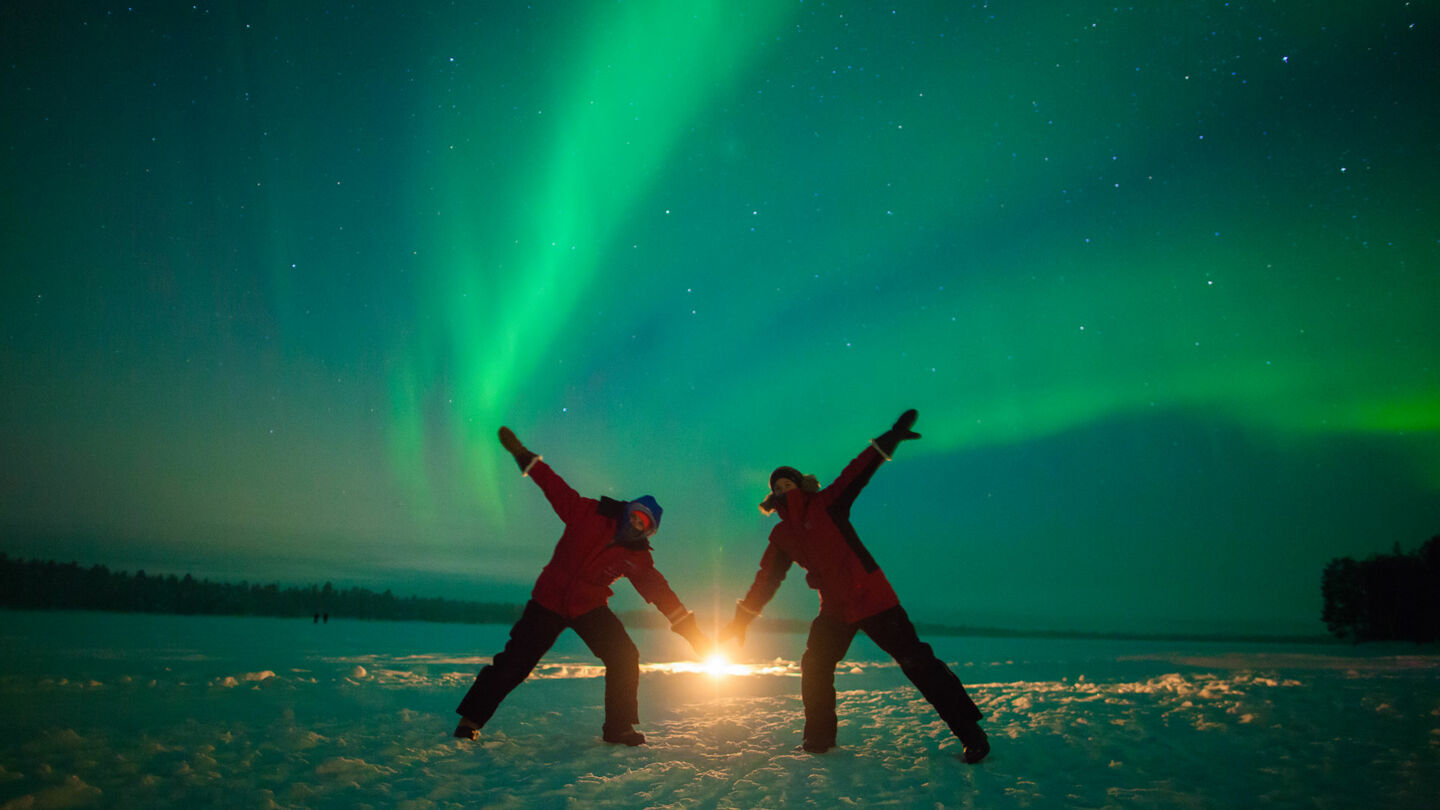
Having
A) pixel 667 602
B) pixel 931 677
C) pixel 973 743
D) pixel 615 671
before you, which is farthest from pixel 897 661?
pixel 615 671

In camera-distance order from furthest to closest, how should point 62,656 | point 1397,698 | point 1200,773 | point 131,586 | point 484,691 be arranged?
point 131,586, point 62,656, point 1397,698, point 484,691, point 1200,773

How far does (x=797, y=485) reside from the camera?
5832 millimetres

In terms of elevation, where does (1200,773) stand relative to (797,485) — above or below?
below

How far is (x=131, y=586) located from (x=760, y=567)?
13330 cm

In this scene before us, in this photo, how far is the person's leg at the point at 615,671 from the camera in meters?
5.50

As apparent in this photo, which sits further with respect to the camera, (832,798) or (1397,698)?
(1397,698)

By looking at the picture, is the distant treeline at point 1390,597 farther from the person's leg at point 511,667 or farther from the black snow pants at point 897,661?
the person's leg at point 511,667

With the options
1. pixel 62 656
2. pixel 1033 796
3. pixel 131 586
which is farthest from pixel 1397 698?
pixel 131 586

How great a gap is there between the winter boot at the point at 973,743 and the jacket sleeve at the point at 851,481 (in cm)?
185

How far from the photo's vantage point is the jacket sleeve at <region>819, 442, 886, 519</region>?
5.54m

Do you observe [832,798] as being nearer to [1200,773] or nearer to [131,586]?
[1200,773]

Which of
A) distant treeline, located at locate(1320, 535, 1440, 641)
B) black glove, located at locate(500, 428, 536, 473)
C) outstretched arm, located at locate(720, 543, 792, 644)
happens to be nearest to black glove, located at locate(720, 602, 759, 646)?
outstretched arm, located at locate(720, 543, 792, 644)

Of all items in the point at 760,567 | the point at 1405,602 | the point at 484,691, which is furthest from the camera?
the point at 1405,602

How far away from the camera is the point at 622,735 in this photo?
5.43 meters
